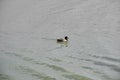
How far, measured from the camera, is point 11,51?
1397 centimetres

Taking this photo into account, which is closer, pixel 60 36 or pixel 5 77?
pixel 5 77

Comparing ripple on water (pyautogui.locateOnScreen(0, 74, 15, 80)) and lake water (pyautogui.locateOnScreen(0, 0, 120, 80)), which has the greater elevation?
lake water (pyautogui.locateOnScreen(0, 0, 120, 80))

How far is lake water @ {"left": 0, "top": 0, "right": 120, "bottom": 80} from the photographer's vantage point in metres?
11.0

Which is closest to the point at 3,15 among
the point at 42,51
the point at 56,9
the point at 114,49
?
the point at 56,9

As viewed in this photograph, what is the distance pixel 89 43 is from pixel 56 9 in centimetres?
688

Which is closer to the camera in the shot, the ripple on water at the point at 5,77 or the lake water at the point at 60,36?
the ripple on water at the point at 5,77

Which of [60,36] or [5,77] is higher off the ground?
[60,36]

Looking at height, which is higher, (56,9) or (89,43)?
(56,9)

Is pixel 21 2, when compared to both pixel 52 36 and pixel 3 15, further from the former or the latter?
pixel 52 36

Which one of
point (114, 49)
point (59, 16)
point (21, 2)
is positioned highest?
point (21, 2)

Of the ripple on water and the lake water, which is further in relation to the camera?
the lake water

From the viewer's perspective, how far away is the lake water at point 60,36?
36.0 feet

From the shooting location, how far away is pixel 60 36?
15781 millimetres

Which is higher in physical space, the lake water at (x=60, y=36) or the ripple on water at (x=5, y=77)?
the lake water at (x=60, y=36)
